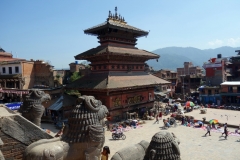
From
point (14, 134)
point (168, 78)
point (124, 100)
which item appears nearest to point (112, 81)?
point (124, 100)

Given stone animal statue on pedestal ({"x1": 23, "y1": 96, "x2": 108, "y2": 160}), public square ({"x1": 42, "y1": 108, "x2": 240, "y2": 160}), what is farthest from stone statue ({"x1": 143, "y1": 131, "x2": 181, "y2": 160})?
public square ({"x1": 42, "y1": 108, "x2": 240, "y2": 160})

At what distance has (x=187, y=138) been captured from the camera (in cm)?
1631

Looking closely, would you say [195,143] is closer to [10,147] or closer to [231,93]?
[10,147]

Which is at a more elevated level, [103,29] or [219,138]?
[103,29]

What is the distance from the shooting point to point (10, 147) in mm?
6012

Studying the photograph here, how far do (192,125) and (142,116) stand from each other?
236 inches

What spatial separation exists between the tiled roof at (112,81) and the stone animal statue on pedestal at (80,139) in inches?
510

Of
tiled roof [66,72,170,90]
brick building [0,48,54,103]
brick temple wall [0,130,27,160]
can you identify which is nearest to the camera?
brick temple wall [0,130,27,160]

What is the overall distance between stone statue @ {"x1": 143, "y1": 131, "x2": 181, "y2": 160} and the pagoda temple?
13729mm

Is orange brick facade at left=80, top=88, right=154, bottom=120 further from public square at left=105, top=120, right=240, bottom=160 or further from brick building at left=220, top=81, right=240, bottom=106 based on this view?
brick building at left=220, top=81, right=240, bottom=106

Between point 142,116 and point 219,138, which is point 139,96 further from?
point 219,138

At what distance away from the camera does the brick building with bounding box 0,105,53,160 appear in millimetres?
5875

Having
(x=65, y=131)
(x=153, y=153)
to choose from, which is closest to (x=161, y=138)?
(x=153, y=153)

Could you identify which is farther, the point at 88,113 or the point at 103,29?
the point at 103,29
